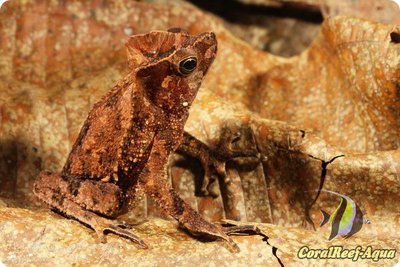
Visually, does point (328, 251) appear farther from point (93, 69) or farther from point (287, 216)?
point (93, 69)

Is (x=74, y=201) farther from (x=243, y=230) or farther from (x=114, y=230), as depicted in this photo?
(x=243, y=230)

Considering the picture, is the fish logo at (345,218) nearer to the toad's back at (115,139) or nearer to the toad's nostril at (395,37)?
the toad's nostril at (395,37)

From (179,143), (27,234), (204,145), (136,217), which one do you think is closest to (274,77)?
(204,145)

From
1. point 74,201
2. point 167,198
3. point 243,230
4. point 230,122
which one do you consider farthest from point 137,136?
point 243,230

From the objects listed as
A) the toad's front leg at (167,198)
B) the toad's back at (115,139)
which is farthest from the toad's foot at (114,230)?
the toad's back at (115,139)

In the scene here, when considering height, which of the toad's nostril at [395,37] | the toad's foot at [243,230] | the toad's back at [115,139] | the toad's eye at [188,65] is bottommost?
the toad's foot at [243,230]

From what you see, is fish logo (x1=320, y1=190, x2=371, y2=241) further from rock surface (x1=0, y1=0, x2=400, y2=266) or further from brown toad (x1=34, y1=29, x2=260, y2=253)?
brown toad (x1=34, y1=29, x2=260, y2=253)

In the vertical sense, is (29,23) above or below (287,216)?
above
